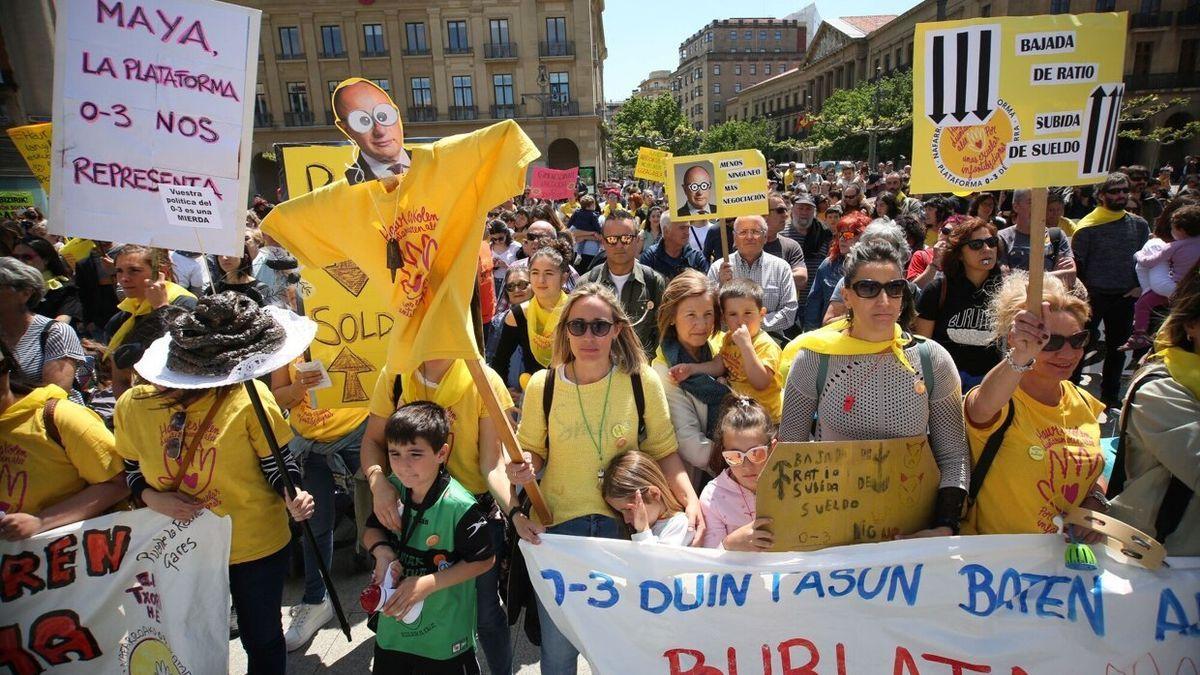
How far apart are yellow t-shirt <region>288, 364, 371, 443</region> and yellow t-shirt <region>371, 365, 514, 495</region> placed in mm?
667

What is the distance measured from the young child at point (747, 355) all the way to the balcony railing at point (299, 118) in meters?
45.9

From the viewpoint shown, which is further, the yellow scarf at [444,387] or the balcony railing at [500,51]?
the balcony railing at [500,51]

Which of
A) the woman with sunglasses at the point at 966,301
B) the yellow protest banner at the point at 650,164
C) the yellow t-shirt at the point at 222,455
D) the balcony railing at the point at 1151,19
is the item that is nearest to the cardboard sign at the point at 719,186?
the woman with sunglasses at the point at 966,301

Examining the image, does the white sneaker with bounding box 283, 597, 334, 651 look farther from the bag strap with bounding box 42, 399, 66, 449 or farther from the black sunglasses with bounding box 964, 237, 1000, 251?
the black sunglasses with bounding box 964, 237, 1000, 251

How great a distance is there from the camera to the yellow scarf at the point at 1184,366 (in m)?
2.08

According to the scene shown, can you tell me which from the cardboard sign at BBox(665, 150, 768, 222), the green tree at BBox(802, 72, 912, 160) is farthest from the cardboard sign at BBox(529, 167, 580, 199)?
the green tree at BBox(802, 72, 912, 160)

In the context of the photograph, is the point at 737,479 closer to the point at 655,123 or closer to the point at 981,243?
the point at 981,243

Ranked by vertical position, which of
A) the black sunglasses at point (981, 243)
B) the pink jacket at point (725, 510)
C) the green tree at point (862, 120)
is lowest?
the pink jacket at point (725, 510)

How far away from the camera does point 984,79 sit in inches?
86.7

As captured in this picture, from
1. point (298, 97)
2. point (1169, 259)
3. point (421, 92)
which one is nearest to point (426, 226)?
point (1169, 259)

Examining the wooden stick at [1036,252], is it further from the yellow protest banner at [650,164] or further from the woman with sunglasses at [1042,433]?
the yellow protest banner at [650,164]

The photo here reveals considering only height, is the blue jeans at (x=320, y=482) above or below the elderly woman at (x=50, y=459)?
below

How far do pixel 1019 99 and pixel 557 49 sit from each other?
44684 millimetres

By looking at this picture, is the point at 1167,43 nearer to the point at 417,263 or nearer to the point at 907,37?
the point at 907,37
